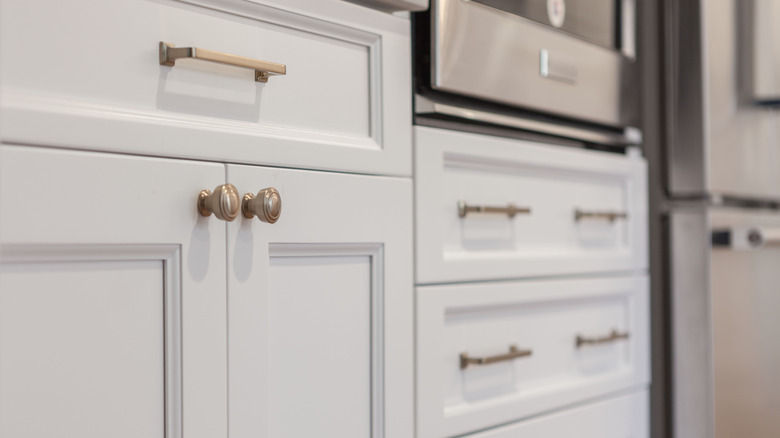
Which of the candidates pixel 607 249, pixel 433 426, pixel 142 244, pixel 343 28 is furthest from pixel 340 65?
pixel 607 249

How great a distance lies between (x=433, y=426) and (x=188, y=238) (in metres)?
0.41

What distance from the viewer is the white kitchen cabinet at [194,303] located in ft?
1.88

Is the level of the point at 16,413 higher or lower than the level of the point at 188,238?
lower

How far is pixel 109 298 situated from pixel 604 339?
83 centimetres

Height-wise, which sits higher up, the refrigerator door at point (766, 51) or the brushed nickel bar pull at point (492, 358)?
the refrigerator door at point (766, 51)

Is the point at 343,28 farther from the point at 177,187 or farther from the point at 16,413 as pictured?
the point at 16,413

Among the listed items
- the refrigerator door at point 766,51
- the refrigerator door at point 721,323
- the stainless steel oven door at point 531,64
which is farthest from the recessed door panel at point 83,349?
the refrigerator door at point 766,51

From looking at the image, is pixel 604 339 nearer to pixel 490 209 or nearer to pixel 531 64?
pixel 490 209

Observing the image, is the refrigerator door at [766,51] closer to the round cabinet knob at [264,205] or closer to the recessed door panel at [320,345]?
the recessed door panel at [320,345]

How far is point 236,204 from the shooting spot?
0.66 m

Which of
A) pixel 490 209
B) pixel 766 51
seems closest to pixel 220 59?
pixel 490 209

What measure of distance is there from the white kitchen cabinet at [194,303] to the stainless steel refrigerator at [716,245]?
2.20 ft

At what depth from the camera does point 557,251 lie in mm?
1127

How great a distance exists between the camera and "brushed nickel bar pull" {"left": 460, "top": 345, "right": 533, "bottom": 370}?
96cm
